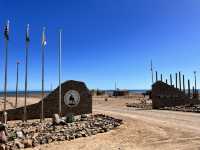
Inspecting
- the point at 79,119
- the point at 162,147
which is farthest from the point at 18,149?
the point at 79,119

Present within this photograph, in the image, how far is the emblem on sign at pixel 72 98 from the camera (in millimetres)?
31464

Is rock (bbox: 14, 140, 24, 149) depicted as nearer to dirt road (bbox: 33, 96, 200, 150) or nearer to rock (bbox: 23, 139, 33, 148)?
rock (bbox: 23, 139, 33, 148)

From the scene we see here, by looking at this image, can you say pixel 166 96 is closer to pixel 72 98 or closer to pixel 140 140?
pixel 72 98

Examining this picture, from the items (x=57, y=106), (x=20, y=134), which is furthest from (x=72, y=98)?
(x=20, y=134)

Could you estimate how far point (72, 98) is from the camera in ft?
104

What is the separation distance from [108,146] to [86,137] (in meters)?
2.78

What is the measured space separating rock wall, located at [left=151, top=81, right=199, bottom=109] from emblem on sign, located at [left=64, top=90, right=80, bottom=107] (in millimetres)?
16338

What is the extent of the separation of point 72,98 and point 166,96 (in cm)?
1822

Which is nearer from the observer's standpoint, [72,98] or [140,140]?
[140,140]

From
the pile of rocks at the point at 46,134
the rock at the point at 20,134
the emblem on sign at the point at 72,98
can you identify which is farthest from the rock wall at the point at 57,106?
the rock at the point at 20,134

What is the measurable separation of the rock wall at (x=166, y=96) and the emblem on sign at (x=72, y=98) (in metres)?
16.3

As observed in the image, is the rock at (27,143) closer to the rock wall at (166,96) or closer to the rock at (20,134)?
the rock at (20,134)

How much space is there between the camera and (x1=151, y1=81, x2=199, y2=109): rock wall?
45.1 meters

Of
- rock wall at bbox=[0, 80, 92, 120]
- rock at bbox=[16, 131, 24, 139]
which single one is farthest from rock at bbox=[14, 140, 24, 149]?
rock wall at bbox=[0, 80, 92, 120]
